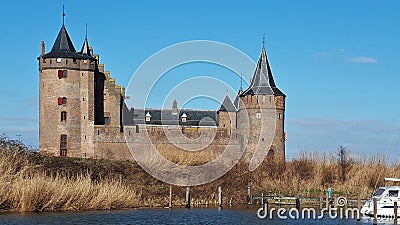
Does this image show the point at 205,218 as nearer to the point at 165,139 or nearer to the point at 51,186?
the point at 51,186

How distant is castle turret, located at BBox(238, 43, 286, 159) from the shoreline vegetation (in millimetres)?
5153

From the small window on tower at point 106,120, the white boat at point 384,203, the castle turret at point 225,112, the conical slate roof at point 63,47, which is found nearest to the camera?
the white boat at point 384,203

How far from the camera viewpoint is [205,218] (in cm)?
2348

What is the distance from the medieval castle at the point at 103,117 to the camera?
39.9 meters

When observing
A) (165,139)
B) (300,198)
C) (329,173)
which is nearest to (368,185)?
(329,173)

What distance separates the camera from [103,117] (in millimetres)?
43281

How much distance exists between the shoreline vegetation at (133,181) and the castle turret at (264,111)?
5153mm

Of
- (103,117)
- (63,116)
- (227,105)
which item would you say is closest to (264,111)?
(227,105)

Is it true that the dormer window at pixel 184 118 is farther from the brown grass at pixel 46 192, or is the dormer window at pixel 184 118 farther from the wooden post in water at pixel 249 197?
the brown grass at pixel 46 192

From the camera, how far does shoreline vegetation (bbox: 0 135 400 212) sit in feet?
73.0

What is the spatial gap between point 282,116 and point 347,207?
15657 mm

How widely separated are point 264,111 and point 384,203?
17997 millimetres

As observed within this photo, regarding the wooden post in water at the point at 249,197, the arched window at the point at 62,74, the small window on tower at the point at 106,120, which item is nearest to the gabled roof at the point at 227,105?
the small window on tower at the point at 106,120

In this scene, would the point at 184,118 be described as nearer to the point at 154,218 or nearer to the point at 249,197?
the point at 249,197
